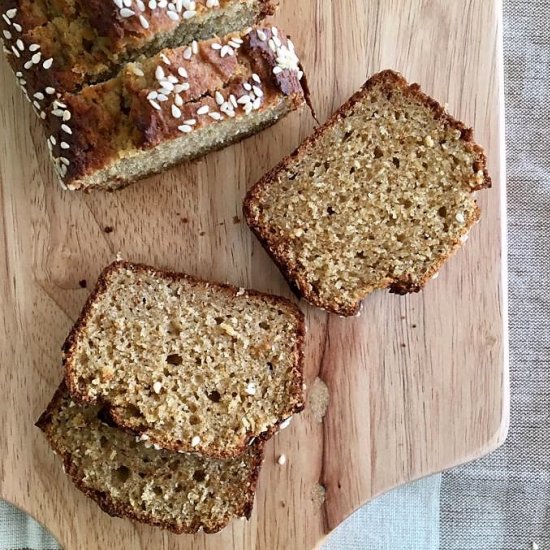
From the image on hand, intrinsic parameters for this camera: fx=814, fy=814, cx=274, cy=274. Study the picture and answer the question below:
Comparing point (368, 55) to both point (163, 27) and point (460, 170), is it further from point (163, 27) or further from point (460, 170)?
point (163, 27)

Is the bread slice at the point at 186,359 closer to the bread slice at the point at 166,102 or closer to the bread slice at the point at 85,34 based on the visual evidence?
the bread slice at the point at 166,102

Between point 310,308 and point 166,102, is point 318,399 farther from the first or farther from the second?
point 166,102

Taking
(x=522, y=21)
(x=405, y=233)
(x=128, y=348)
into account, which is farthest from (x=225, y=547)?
(x=522, y=21)

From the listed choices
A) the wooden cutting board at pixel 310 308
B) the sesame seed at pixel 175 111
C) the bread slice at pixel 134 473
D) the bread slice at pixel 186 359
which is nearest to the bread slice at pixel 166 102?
the sesame seed at pixel 175 111

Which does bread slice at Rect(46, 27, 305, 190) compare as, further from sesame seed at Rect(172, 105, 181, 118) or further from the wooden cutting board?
the wooden cutting board

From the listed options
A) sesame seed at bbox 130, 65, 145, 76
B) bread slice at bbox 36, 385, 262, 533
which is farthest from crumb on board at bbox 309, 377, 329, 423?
sesame seed at bbox 130, 65, 145, 76

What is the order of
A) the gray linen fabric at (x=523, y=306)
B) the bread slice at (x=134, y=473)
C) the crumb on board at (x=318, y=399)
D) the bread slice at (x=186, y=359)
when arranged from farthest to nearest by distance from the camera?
the gray linen fabric at (x=523, y=306) < the crumb on board at (x=318, y=399) < the bread slice at (x=134, y=473) < the bread slice at (x=186, y=359)

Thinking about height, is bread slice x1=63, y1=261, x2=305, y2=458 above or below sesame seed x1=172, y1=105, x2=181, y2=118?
below
